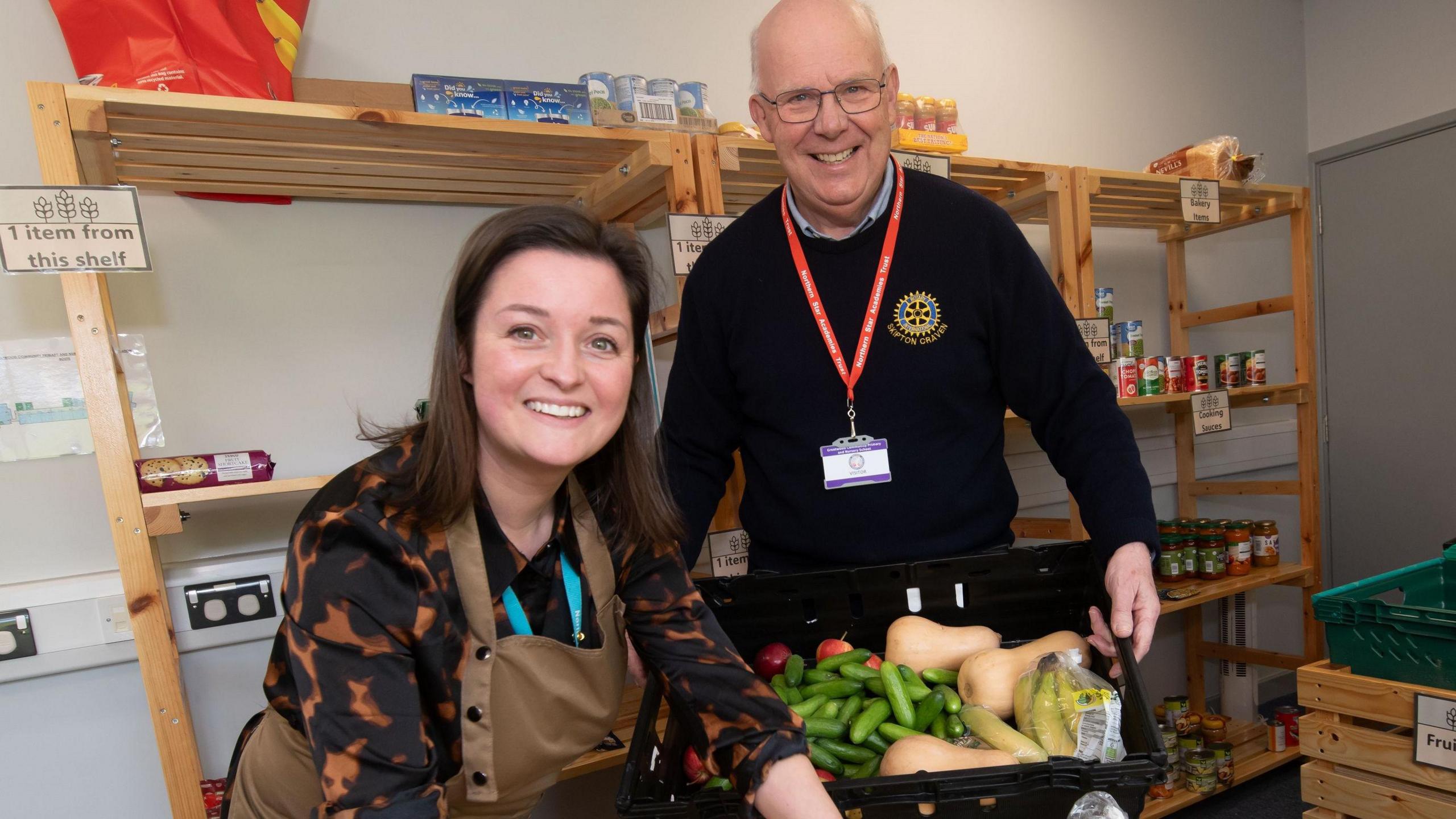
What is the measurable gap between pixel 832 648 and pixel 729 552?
0.75 m

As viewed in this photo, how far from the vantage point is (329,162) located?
2.00 metres

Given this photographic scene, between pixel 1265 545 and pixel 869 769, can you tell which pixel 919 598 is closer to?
pixel 869 769

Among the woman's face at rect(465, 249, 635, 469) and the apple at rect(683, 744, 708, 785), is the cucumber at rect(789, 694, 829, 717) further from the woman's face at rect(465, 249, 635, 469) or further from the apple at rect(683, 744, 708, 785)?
the woman's face at rect(465, 249, 635, 469)

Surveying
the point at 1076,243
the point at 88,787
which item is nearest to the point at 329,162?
the point at 88,787

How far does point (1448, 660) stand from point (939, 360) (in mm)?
1223

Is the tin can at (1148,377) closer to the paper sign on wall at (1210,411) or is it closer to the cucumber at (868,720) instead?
the paper sign on wall at (1210,411)

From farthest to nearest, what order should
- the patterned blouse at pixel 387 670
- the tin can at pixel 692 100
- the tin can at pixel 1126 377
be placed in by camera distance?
the tin can at pixel 1126 377, the tin can at pixel 692 100, the patterned blouse at pixel 387 670

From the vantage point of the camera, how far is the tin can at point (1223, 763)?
9.93 feet

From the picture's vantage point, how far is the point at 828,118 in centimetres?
161

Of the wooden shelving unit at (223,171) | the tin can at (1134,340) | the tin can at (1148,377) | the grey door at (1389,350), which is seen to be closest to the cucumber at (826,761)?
the wooden shelving unit at (223,171)

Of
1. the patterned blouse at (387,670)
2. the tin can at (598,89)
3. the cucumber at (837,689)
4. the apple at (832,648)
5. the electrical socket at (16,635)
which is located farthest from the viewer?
the tin can at (598,89)

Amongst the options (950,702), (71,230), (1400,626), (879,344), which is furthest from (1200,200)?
(71,230)

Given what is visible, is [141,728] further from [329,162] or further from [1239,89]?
[1239,89]

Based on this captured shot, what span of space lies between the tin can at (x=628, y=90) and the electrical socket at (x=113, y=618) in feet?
5.48
